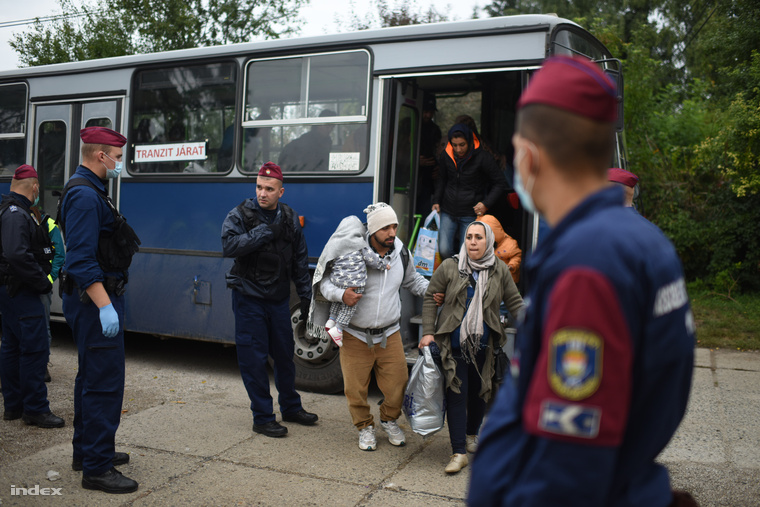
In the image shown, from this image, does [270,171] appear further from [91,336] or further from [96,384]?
[96,384]

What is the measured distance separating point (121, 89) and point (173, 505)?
198 inches

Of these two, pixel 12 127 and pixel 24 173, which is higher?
pixel 12 127

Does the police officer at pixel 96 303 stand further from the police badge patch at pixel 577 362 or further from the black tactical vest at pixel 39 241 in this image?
the police badge patch at pixel 577 362

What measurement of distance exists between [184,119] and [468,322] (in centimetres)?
409

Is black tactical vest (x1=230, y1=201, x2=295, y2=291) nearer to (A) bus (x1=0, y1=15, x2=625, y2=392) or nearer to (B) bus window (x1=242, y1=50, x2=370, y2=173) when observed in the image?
(A) bus (x1=0, y1=15, x2=625, y2=392)

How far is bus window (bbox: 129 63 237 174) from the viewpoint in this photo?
7066 millimetres

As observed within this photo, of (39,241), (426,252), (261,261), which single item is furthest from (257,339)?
(39,241)

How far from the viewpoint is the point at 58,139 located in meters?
8.05

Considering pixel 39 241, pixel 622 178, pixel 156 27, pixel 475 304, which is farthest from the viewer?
pixel 156 27

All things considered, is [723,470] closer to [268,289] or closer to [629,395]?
[268,289]

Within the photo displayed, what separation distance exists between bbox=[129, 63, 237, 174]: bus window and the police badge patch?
19.9ft

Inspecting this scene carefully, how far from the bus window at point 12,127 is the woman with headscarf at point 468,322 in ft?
19.6

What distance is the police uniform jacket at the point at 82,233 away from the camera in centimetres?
405

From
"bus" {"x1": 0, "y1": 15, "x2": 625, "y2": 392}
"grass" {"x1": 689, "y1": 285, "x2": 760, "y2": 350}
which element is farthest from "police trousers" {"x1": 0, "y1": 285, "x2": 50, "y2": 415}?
"grass" {"x1": 689, "y1": 285, "x2": 760, "y2": 350}
